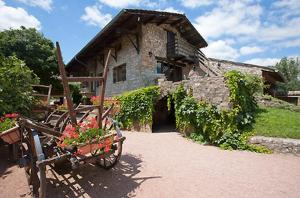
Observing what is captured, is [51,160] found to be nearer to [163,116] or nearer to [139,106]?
[139,106]

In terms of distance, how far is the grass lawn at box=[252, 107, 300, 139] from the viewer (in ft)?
22.8

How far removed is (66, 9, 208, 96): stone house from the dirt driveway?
26.0 ft

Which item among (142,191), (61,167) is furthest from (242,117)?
(61,167)

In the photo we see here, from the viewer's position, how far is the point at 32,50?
1939cm

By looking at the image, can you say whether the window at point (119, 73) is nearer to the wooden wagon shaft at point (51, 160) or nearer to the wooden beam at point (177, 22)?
the wooden beam at point (177, 22)

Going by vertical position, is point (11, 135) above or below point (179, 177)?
above

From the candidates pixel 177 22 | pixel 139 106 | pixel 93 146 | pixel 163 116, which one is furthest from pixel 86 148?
pixel 177 22

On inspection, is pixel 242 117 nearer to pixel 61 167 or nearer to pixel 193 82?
pixel 193 82

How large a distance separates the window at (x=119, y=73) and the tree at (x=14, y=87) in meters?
8.52

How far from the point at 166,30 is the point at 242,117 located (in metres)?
9.45

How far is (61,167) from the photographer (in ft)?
16.8

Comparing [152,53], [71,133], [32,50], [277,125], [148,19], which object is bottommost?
[277,125]

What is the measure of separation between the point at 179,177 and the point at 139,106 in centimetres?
539

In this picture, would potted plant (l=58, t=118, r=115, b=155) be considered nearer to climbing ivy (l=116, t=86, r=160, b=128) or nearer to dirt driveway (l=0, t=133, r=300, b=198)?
dirt driveway (l=0, t=133, r=300, b=198)
